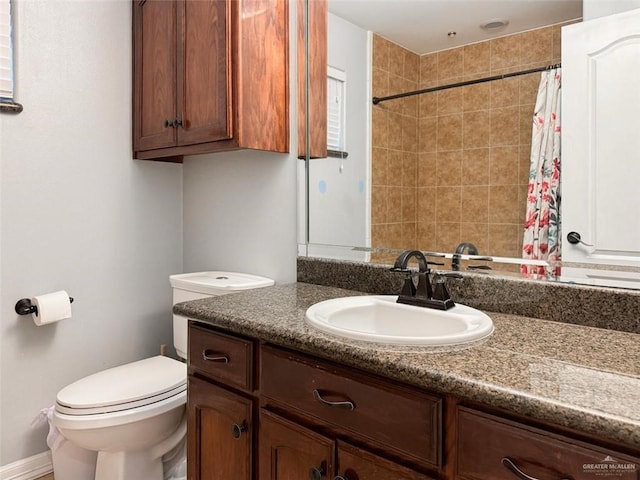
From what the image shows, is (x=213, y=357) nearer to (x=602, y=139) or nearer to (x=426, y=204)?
(x=426, y=204)

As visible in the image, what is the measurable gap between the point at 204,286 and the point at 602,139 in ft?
4.90

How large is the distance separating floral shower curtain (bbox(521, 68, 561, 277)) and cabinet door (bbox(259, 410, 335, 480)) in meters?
0.75

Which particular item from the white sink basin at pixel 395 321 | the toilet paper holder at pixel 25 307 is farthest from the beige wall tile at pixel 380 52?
the toilet paper holder at pixel 25 307

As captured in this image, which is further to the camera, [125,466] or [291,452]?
[125,466]

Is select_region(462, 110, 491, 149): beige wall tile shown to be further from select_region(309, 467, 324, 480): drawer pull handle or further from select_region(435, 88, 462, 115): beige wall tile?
select_region(309, 467, 324, 480): drawer pull handle

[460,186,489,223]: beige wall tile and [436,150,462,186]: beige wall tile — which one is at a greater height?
[436,150,462,186]: beige wall tile

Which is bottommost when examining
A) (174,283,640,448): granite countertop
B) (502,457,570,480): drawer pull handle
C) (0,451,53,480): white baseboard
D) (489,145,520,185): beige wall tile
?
(0,451,53,480): white baseboard

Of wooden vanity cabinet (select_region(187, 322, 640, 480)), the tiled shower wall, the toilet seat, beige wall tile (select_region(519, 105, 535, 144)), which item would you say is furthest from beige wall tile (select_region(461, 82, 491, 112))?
the toilet seat

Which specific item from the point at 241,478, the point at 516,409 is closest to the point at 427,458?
the point at 516,409

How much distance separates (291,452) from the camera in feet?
3.76

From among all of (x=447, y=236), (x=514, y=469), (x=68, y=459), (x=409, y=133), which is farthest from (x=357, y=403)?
(x=68, y=459)

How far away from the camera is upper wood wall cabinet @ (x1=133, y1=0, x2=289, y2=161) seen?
5.61ft

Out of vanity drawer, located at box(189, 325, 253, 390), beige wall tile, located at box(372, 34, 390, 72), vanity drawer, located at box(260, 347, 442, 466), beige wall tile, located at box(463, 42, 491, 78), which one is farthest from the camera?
beige wall tile, located at box(372, 34, 390, 72)

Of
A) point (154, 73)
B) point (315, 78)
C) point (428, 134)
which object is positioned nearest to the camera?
point (428, 134)
